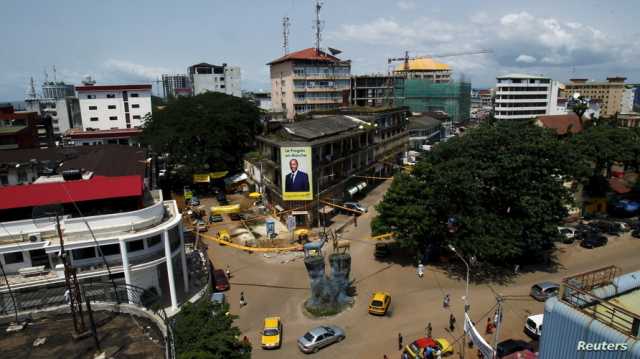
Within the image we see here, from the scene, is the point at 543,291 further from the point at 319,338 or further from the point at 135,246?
the point at 135,246

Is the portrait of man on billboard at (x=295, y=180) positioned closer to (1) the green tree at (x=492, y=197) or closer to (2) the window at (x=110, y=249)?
(1) the green tree at (x=492, y=197)

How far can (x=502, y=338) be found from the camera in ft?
85.1

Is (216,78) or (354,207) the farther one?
(216,78)

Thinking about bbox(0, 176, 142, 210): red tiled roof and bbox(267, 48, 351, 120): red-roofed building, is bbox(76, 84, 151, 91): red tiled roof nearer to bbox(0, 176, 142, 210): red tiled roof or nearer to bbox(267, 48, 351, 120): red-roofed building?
bbox(267, 48, 351, 120): red-roofed building

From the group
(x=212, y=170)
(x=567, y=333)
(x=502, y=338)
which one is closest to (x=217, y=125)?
(x=212, y=170)

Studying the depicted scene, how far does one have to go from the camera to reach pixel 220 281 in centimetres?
3366

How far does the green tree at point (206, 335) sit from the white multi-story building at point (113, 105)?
247ft

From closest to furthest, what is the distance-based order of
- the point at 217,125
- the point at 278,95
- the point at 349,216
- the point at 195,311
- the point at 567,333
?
the point at 567,333 → the point at 195,311 → the point at 349,216 → the point at 217,125 → the point at 278,95

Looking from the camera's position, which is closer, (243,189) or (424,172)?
(424,172)

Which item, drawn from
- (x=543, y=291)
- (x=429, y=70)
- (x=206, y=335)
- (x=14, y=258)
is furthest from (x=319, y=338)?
(x=429, y=70)

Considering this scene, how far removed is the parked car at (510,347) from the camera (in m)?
23.3

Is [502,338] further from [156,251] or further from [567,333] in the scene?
[156,251]

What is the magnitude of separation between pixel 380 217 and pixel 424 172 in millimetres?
5672

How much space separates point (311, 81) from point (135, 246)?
64757 mm
